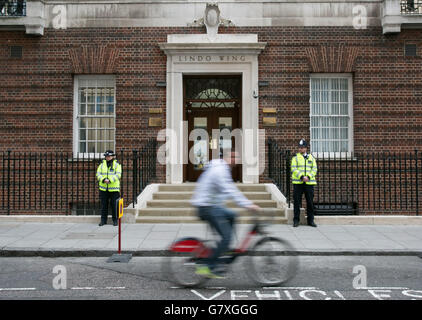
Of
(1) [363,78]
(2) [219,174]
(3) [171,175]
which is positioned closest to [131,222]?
(3) [171,175]

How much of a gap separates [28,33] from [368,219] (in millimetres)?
10841

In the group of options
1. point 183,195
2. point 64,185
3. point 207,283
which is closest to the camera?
point 207,283

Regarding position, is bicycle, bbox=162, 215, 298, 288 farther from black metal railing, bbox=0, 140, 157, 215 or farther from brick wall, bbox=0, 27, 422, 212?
brick wall, bbox=0, 27, 422, 212

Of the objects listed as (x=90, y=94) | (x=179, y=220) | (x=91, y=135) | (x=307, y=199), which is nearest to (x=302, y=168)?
(x=307, y=199)

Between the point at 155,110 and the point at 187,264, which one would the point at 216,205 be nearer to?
the point at 187,264

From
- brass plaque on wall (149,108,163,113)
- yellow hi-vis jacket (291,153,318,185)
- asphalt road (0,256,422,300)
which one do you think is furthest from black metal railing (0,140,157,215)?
asphalt road (0,256,422,300)

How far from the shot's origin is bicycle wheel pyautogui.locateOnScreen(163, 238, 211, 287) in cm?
549

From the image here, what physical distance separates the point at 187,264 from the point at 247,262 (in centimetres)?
78

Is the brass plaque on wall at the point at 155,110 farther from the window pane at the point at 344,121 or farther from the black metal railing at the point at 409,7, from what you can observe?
the black metal railing at the point at 409,7

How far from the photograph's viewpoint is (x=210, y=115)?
13.4 meters

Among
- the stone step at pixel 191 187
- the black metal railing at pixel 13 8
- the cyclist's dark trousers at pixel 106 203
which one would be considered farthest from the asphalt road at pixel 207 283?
the black metal railing at pixel 13 8

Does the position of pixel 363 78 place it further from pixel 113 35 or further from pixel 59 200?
pixel 59 200

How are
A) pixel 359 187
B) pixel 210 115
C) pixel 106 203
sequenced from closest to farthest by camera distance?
pixel 106 203, pixel 359 187, pixel 210 115

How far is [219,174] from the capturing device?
570cm
